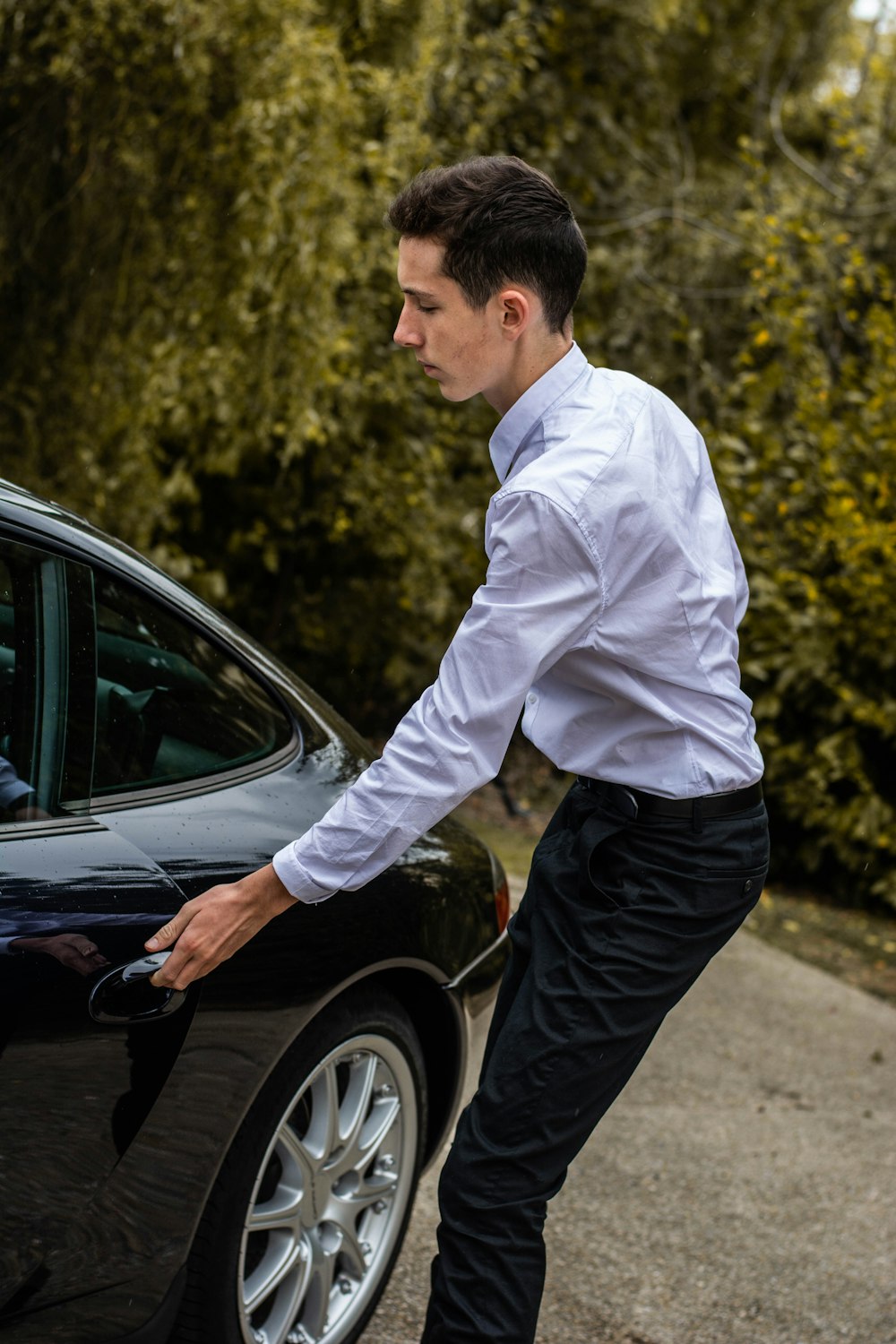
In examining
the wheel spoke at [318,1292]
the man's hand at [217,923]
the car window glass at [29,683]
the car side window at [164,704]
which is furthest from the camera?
the wheel spoke at [318,1292]

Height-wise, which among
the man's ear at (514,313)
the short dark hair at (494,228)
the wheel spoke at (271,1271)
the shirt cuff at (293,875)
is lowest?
the wheel spoke at (271,1271)

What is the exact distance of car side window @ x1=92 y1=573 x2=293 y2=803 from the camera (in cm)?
220

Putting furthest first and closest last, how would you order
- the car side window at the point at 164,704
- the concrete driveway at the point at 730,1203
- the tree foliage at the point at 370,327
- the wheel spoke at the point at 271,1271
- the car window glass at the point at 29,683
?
the tree foliage at the point at 370,327 → the concrete driveway at the point at 730,1203 → the wheel spoke at the point at 271,1271 → the car side window at the point at 164,704 → the car window glass at the point at 29,683

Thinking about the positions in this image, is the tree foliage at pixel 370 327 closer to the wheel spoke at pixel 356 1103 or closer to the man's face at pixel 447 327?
the wheel spoke at pixel 356 1103

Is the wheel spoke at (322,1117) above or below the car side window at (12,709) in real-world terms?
below

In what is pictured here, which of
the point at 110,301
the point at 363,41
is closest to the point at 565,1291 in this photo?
the point at 110,301

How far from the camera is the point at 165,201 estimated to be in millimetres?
5859

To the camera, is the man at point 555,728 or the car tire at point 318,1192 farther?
the car tire at point 318,1192

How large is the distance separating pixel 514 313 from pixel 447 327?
9 centimetres

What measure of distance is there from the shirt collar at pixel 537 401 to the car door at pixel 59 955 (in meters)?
0.69

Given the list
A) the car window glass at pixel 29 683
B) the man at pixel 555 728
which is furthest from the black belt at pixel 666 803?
the car window glass at pixel 29 683

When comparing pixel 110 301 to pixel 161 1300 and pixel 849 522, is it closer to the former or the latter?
pixel 849 522

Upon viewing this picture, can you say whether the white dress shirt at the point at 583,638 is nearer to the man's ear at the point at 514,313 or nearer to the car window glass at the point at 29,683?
the man's ear at the point at 514,313

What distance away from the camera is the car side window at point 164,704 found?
2.20 m
